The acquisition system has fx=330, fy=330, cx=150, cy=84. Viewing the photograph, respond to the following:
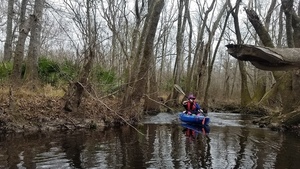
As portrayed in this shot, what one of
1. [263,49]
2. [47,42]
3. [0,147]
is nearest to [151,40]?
[0,147]

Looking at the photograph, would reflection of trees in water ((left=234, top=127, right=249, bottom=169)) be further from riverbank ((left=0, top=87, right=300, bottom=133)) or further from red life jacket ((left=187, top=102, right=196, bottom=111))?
red life jacket ((left=187, top=102, right=196, bottom=111))

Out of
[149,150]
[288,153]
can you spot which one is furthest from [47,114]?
[288,153]

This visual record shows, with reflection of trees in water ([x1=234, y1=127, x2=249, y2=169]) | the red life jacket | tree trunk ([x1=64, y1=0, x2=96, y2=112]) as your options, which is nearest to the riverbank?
tree trunk ([x1=64, y1=0, x2=96, y2=112])

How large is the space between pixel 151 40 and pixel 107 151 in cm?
771

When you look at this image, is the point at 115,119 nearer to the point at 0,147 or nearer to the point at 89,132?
the point at 89,132

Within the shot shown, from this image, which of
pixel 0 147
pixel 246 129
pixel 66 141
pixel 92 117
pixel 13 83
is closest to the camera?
pixel 0 147

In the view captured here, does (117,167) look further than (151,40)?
No

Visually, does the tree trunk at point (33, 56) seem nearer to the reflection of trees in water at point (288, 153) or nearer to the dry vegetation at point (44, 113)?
the dry vegetation at point (44, 113)

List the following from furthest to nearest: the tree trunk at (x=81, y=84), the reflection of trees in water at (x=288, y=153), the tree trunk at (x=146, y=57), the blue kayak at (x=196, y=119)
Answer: the blue kayak at (x=196, y=119)
the tree trunk at (x=146, y=57)
the tree trunk at (x=81, y=84)
the reflection of trees in water at (x=288, y=153)

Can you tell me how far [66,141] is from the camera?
1050cm

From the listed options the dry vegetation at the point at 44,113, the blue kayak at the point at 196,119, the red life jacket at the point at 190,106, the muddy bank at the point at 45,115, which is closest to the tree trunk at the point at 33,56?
the dry vegetation at the point at 44,113

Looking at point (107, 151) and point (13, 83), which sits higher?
point (13, 83)

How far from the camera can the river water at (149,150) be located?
786 centimetres

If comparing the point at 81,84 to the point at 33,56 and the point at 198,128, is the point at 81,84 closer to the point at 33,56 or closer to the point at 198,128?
the point at 33,56
